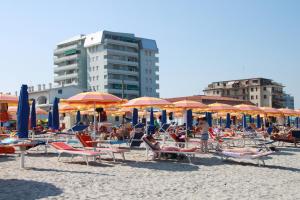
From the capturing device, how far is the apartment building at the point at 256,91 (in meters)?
117

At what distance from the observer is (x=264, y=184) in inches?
338

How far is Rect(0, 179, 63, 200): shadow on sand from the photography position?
6820 mm

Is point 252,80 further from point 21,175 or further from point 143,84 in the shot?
point 21,175

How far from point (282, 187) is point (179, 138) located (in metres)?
7.13

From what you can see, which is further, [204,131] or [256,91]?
[256,91]

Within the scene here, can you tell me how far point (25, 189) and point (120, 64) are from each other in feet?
→ 283

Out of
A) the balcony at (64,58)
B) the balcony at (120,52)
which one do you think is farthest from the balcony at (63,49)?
the balcony at (120,52)

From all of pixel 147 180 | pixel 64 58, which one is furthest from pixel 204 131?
pixel 64 58

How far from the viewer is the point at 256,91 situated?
387 feet

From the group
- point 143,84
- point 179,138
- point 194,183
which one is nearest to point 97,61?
point 143,84

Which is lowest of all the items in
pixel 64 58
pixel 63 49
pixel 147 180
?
pixel 147 180

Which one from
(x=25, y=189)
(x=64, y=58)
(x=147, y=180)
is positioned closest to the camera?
(x=25, y=189)

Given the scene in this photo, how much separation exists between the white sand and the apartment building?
356 ft

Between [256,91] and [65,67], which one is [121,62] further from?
[256,91]
